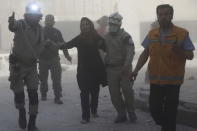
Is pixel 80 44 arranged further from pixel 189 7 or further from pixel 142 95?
pixel 189 7

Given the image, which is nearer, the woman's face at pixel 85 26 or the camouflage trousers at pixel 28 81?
the camouflage trousers at pixel 28 81

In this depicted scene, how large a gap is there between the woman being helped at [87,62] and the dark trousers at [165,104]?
92.7 inches

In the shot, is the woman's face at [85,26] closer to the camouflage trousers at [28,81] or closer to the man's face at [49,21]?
the camouflage trousers at [28,81]

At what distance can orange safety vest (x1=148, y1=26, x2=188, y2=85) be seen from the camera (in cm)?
628

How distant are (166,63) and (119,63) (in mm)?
2182

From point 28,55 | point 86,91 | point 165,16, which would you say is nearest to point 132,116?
point 86,91

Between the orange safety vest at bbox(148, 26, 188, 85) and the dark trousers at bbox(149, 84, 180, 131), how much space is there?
9 cm

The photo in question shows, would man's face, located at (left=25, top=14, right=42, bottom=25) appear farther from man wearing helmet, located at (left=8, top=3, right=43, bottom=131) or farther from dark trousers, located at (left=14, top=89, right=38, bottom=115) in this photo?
dark trousers, located at (left=14, top=89, right=38, bottom=115)

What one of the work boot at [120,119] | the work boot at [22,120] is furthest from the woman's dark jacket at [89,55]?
the work boot at [22,120]

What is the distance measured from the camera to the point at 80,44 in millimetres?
8734

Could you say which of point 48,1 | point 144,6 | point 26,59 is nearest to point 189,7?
point 144,6

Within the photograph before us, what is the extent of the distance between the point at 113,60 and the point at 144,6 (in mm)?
23639

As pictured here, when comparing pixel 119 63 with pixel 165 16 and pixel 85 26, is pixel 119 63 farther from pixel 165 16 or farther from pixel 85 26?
pixel 165 16

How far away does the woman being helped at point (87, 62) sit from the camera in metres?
8.72
